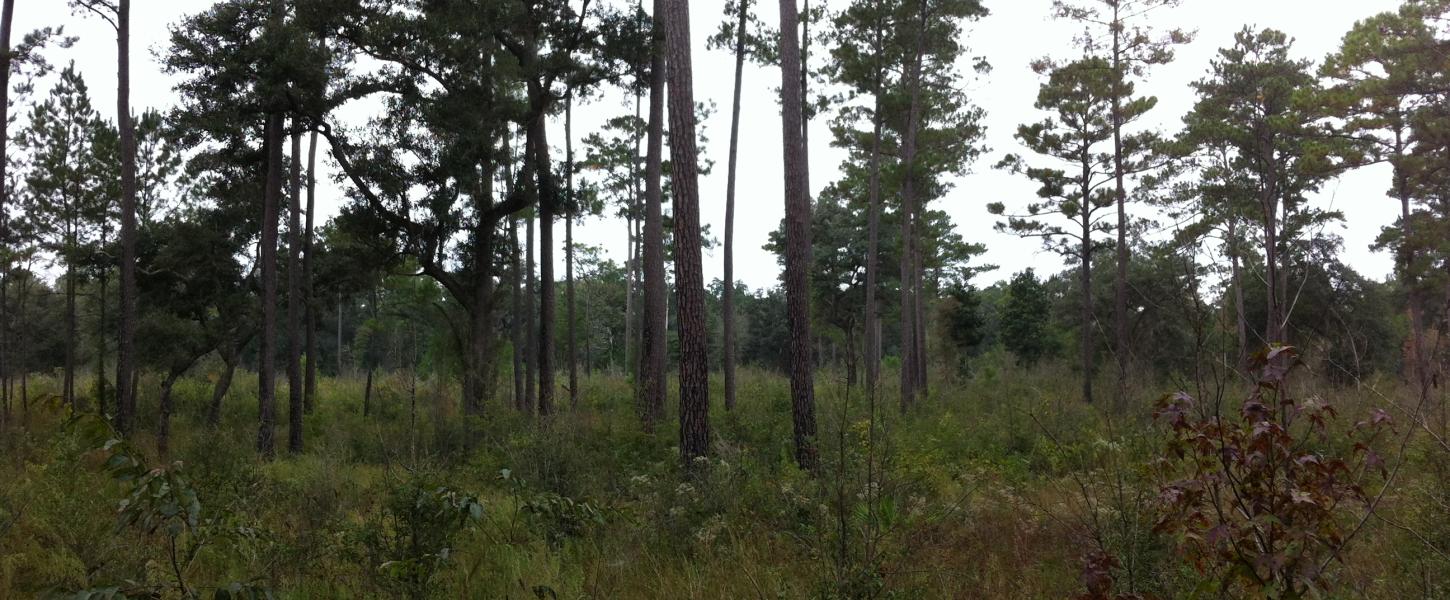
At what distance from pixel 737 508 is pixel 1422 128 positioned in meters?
19.9

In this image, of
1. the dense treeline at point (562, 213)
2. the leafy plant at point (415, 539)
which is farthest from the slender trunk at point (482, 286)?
the leafy plant at point (415, 539)

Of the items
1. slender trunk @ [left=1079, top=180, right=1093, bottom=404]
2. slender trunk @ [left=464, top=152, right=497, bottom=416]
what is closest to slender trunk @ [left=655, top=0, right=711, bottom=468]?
slender trunk @ [left=464, top=152, right=497, bottom=416]

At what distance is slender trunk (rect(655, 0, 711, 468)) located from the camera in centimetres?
964

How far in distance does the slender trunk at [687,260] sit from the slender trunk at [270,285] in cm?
982

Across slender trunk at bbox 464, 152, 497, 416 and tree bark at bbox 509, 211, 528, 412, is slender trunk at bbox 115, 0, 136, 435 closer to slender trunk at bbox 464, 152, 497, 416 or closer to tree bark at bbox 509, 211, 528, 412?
slender trunk at bbox 464, 152, 497, 416

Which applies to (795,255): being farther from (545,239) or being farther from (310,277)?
(310,277)

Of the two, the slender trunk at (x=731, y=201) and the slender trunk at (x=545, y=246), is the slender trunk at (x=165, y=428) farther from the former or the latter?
the slender trunk at (x=731, y=201)

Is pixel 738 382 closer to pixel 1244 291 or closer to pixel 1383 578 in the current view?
pixel 1383 578

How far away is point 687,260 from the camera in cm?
975

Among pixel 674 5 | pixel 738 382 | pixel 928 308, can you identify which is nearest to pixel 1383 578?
pixel 674 5

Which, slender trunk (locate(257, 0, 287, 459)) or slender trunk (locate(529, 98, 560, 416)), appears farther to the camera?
slender trunk (locate(529, 98, 560, 416))

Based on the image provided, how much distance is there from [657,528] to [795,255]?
494 cm

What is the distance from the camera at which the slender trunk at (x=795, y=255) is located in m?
10.2

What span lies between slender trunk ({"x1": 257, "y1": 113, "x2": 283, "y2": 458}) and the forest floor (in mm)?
5162
